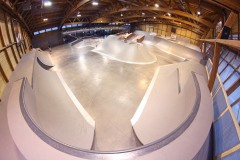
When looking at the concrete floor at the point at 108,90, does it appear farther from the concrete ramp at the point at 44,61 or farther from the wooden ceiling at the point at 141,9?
the wooden ceiling at the point at 141,9

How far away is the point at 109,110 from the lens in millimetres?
6391

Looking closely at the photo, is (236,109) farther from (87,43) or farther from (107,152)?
(87,43)

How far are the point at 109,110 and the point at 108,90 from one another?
6.17 feet

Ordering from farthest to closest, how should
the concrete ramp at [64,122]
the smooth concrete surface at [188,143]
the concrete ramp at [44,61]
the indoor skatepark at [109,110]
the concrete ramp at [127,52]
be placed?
the concrete ramp at [127,52], the concrete ramp at [44,61], the concrete ramp at [64,122], the indoor skatepark at [109,110], the smooth concrete surface at [188,143]

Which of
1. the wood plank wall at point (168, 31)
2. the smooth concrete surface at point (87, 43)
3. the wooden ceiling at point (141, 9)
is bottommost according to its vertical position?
the smooth concrete surface at point (87, 43)

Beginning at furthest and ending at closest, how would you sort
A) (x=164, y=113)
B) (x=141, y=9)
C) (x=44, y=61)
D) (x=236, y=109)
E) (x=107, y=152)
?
(x=141, y=9)
(x=44, y=61)
(x=164, y=113)
(x=236, y=109)
(x=107, y=152)

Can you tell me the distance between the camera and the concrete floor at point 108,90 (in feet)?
16.9

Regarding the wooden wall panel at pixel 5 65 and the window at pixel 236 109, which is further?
A: the wooden wall panel at pixel 5 65

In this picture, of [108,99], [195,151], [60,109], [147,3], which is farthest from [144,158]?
[147,3]

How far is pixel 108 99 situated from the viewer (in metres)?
7.20

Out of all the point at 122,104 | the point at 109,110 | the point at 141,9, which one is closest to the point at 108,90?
the point at 122,104

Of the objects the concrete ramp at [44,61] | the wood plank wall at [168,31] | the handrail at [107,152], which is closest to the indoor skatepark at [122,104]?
the handrail at [107,152]

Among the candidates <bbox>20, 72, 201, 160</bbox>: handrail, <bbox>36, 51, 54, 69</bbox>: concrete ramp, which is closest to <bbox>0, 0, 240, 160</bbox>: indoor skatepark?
<bbox>20, 72, 201, 160</bbox>: handrail

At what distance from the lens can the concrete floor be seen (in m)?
5.14
